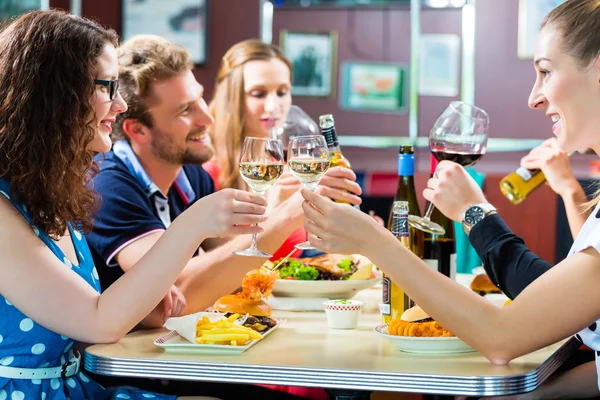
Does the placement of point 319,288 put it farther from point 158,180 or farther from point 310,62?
point 310,62

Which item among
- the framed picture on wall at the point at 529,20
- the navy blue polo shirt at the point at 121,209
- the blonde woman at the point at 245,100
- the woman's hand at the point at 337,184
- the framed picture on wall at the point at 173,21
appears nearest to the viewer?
the woman's hand at the point at 337,184

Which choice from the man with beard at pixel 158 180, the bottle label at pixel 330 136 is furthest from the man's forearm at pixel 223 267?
the bottle label at pixel 330 136

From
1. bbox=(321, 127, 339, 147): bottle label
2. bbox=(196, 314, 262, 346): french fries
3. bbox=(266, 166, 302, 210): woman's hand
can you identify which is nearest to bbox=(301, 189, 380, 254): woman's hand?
bbox=(196, 314, 262, 346): french fries

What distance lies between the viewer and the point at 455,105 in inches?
74.2

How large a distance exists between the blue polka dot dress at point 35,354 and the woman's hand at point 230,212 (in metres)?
0.29

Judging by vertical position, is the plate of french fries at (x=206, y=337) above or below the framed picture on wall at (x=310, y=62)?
below

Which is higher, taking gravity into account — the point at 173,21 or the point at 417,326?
the point at 173,21

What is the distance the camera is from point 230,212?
1.55 meters

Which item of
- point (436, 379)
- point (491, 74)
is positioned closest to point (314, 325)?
point (436, 379)

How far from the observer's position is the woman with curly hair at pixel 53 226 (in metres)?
1.50

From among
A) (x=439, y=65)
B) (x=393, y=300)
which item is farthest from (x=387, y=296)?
(x=439, y=65)

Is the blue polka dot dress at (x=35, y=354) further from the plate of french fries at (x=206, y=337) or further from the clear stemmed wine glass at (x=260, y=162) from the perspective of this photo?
the clear stemmed wine glass at (x=260, y=162)

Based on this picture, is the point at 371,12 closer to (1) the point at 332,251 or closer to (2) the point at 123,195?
(2) the point at 123,195

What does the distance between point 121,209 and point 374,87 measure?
141 inches
